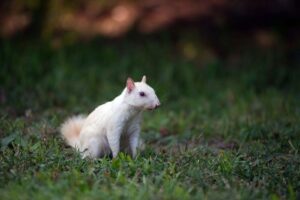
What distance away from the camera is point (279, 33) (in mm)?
12070

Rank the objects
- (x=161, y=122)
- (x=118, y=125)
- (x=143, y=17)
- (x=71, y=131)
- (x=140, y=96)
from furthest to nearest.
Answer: (x=143, y=17), (x=161, y=122), (x=71, y=131), (x=118, y=125), (x=140, y=96)

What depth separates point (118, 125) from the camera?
6.28 m

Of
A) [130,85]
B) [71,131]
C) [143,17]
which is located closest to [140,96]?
[130,85]

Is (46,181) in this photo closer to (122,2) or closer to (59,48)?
(59,48)

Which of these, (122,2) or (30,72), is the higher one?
(122,2)

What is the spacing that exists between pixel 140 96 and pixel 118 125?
37cm

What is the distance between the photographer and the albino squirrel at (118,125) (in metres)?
6.19

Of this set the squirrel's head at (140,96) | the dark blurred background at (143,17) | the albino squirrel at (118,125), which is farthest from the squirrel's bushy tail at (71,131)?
the dark blurred background at (143,17)

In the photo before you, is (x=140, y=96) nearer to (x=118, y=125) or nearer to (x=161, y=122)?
(x=118, y=125)

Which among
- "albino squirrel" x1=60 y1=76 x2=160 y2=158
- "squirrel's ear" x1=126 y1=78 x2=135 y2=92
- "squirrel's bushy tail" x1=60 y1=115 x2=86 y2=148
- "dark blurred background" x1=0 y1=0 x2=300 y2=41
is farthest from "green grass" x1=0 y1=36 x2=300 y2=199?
"squirrel's ear" x1=126 y1=78 x2=135 y2=92

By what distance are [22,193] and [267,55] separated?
23.8 feet

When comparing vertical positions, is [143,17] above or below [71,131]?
above

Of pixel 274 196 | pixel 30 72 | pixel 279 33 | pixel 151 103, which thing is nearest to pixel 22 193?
pixel 151 103

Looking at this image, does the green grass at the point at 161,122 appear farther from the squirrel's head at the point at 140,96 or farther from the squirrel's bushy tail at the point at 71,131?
the squirrel's head at the point at 140,96
